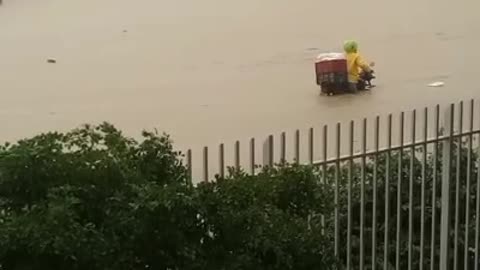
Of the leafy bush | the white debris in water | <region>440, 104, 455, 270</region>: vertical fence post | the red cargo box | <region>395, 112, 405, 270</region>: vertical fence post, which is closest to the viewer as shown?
the leafy bush

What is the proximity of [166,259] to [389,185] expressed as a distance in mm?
1911

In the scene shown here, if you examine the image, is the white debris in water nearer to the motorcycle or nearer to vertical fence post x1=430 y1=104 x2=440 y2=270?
the motorcycle

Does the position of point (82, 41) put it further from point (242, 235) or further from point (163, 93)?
point (242, 235)

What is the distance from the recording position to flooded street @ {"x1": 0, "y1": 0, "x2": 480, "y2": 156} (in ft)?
33.1

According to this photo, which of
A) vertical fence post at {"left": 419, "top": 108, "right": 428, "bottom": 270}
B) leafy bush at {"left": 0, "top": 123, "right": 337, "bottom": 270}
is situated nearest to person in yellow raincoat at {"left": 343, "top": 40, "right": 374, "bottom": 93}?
vertical fence post at {"left": 419, "top": 108, "right": 428, "bottom": 270}

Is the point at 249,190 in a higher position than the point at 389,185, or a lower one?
higher

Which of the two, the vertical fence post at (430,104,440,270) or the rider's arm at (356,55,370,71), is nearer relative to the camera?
the vertical fence post at (430,104,440,270)

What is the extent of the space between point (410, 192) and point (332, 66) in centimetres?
679

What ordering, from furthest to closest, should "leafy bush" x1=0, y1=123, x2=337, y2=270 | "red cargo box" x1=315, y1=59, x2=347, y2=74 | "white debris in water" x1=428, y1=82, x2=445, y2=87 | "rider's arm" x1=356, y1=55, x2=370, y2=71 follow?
"white debris in water" x1=428, y1=82, x2=445, y2=87, "rider's arm" x1=356, y1=55, x2=370, y2=71, "red cargo box" x1=315, y1=59, x2=347, y2=74, "leafy bush" x1=0, y1=123, x2=337, y2=270

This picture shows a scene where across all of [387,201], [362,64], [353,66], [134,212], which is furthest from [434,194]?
[362,64]

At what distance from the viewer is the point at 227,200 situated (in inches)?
82.3

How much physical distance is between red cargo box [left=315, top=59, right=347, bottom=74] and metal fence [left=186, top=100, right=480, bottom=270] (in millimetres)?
6411

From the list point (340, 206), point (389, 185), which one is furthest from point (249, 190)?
point (389, 185)

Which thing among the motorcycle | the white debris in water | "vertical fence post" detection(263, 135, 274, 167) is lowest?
the white debris in water
